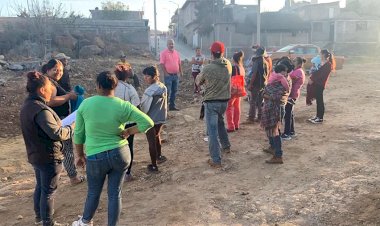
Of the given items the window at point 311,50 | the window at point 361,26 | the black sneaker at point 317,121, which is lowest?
the black sneaker at point 317,121

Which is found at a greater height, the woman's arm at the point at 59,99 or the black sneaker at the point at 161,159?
the woman's arm at the point at 59,99

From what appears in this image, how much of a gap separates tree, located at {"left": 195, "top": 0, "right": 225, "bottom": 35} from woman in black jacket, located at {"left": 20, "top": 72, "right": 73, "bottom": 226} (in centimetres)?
4201

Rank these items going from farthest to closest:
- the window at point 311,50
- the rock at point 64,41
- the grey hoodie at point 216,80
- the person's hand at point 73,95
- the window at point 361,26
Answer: the window at point 361,26
the rock at point 64,41
the window at point 311,50
the grey hoodie at point 216,80
the person's hand at point 73,95

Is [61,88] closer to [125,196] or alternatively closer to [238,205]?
[125,196]

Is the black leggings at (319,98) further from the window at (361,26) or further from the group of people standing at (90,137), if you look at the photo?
the window at (361,26)

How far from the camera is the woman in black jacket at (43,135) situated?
12.5ft

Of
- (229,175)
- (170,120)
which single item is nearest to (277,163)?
(229,175)

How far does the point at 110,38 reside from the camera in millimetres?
34750

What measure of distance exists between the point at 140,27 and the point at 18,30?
37.0ft

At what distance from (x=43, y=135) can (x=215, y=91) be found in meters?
2.79

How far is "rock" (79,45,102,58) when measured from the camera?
29306 mm

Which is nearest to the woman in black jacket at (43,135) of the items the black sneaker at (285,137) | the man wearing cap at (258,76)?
the black sneaker at (285,137)

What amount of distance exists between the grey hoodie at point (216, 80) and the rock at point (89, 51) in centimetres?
2473

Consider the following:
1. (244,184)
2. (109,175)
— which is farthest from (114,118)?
(244,184)
